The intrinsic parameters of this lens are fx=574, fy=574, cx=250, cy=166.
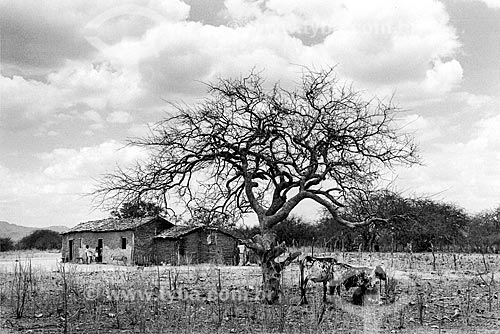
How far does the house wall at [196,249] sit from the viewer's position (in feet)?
121

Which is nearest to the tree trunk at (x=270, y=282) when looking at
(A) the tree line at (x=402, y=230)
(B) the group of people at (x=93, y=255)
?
Answer: (A) the tree line at (x=402, y=230)

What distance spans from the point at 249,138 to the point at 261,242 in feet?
8.71

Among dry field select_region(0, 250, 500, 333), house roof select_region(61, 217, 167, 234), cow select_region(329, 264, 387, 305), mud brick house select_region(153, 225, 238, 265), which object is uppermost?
house roof select_region(61, 217, 167, 234)

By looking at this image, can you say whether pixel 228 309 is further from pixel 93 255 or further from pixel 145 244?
pixel 93 255

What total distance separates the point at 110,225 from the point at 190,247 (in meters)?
6.59

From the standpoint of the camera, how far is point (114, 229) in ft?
125

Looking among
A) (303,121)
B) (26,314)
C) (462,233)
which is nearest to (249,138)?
(303,121)

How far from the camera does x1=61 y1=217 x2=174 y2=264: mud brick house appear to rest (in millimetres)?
37250

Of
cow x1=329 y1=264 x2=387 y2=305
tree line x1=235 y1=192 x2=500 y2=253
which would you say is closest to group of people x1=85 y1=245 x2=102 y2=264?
tree line x1=235 y1=192 x2=500 y2=253

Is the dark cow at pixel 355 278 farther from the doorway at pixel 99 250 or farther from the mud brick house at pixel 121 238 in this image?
Result: the doorway at pixel 99 250

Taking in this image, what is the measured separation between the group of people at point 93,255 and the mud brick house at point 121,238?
35 cm

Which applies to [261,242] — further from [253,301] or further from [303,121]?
[303,121]

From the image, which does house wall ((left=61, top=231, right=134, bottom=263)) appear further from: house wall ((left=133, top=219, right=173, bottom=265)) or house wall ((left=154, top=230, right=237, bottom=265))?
house wall ((left=154, top=230, right=237, bottom=265))

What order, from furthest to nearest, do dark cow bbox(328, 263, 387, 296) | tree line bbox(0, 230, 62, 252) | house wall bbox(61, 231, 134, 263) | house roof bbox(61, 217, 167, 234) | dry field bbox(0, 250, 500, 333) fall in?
tree line bbox(0, 230, 62, 252) < house wall bbox(61, 231, 134, 263) < house roof bbox(61, 217, 167, 234) < dark cow bbox(328, 263, 387, 296) < dry field bbox(0, 250, 500, 333)
